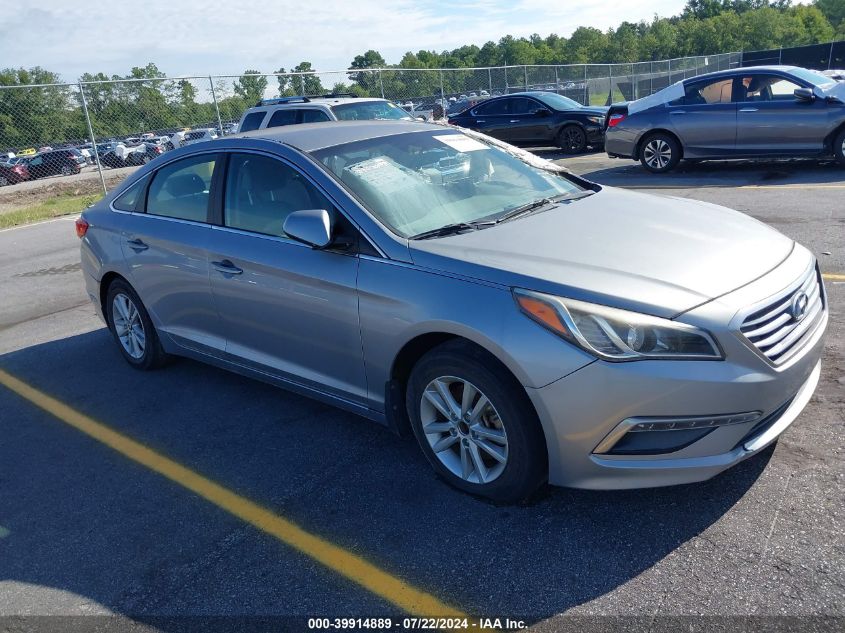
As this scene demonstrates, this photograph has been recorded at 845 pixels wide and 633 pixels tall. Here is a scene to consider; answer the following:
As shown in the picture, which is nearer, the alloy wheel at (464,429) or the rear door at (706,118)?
the alloy wheel at (464,429)

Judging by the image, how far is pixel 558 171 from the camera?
186 inches

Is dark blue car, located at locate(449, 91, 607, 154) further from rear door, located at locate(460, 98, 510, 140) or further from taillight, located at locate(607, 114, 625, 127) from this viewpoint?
taillight, located at locate(607, 114, 625, 127)

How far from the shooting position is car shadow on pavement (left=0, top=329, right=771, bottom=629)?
2848mm

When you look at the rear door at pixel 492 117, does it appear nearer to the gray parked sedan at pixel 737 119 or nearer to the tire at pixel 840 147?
the gray parked sedan at pixel 737 119

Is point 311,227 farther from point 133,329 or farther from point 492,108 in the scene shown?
point 492,108

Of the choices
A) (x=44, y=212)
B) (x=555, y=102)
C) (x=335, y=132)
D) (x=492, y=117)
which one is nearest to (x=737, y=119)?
(x=555, y=102)

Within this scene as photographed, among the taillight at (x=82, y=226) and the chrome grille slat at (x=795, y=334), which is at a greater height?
the taillight at (x=82, y=226)

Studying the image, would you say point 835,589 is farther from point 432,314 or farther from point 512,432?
point 432,314

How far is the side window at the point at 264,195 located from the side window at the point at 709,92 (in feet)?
31.3

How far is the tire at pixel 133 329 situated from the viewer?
5.24 m

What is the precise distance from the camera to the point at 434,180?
13.3 feet

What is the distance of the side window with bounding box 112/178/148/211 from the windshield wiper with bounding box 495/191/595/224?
279 centimetres

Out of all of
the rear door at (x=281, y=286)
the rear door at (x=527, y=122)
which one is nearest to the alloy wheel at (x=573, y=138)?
the rear door at (x=527, y=122)

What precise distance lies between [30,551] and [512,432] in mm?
2252
